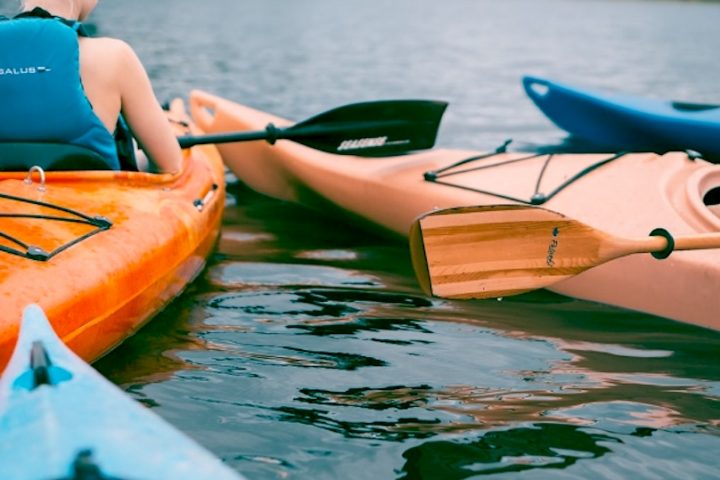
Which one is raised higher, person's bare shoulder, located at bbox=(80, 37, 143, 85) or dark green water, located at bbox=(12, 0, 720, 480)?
person's bare shoulder, located at bbox=(80, 37, 143, 85)

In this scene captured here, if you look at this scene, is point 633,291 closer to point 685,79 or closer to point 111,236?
point 111,236

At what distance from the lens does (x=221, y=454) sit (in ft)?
8.27

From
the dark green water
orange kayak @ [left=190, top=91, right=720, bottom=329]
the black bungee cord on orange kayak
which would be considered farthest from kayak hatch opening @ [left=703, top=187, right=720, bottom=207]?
the black bungee cord on orange kayak

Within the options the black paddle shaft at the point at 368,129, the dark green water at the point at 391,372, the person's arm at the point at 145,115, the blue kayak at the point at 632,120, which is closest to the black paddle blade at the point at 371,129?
the black paddle shaft at the point at 368,129

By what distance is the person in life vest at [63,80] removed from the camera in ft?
10.4

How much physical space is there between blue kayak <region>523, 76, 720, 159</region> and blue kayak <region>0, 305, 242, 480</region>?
4.46m

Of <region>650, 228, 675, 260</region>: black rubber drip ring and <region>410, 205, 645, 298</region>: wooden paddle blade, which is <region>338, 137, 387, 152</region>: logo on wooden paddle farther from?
<region>650, 228, 675, 260</region>: black rubber drip ring

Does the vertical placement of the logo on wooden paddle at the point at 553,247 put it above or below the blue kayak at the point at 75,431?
above

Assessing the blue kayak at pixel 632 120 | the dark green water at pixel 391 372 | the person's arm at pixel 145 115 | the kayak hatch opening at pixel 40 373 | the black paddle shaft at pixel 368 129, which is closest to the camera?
the kayak hatch opening at pixel 40 373

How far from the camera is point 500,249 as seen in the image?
3.21 m

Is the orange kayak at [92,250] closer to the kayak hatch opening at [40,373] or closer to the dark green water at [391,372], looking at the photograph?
the dark green water at [391,372]

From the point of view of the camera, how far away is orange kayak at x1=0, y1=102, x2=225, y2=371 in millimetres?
2695

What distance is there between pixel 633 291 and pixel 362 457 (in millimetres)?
1545

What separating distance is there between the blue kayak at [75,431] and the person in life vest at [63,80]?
4.49ft
